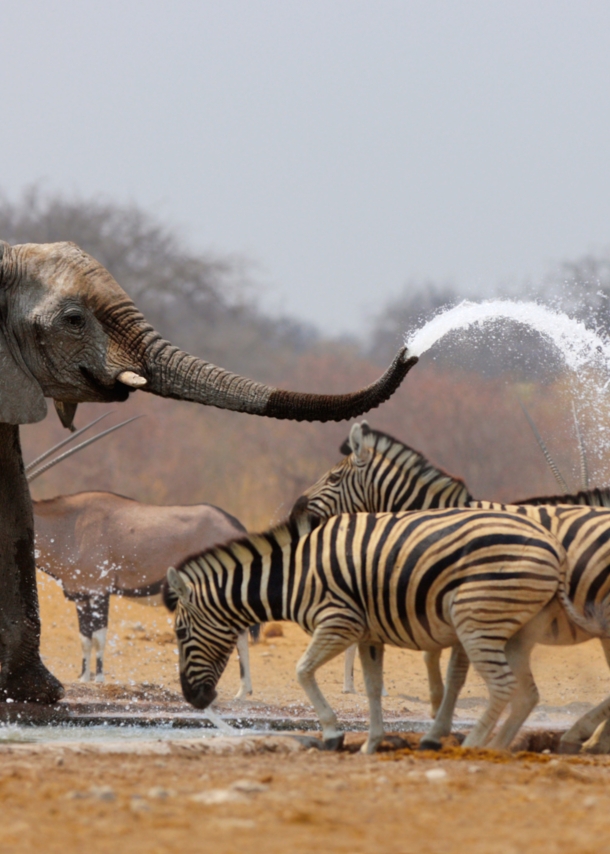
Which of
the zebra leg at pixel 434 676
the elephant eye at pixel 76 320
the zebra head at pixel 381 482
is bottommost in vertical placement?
the zebra leg at pixel 434 676

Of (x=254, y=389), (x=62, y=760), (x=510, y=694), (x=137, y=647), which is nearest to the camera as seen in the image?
(x=62, y=760)

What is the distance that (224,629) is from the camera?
6.04m

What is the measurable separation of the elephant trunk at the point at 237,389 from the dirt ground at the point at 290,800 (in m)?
1.49

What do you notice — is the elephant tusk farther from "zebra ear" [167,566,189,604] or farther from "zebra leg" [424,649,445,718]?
"zebra leg" [424,649,445,718]

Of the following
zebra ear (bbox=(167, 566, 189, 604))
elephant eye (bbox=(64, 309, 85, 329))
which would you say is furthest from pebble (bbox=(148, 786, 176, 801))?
elephant eye (bbox=(64, 309, 85, 329))

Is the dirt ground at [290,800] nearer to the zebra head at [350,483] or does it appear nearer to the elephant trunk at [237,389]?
the elephant trunk at [237,389]

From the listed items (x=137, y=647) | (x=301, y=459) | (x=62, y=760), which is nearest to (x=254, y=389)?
(x=62, y=760)

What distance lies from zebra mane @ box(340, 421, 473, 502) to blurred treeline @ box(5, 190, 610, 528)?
3283mm

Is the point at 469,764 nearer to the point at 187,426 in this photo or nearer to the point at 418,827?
the point at 418,827

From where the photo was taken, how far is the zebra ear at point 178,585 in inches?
239

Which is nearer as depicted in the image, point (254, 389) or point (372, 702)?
point (372, 702)

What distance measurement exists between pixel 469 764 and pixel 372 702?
1.06 meters

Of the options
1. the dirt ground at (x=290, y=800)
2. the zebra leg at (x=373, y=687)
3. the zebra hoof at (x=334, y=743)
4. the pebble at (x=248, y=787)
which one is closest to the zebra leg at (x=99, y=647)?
the dirt ground at (x=290, y=800)

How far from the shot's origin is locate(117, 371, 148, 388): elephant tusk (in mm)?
6129
